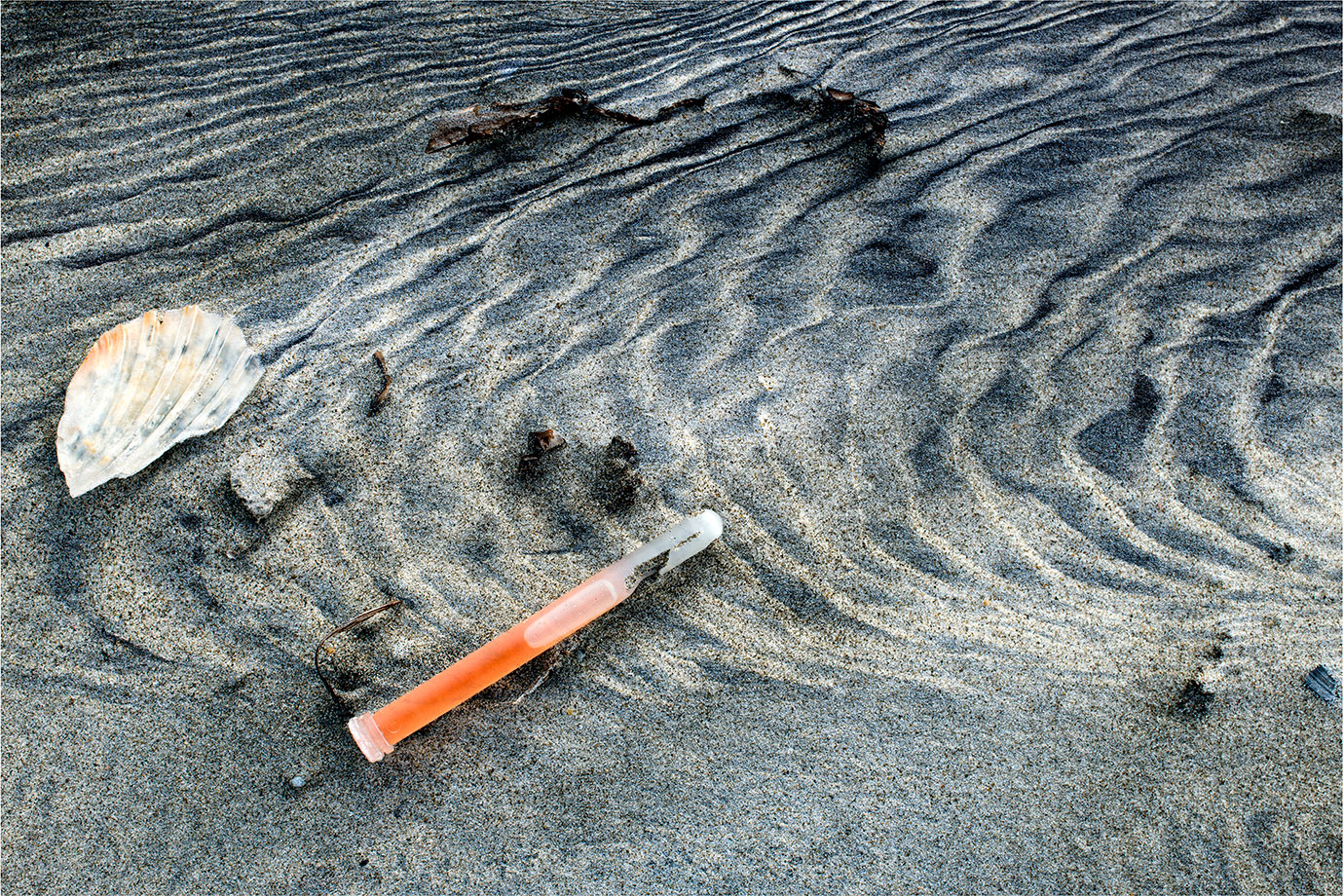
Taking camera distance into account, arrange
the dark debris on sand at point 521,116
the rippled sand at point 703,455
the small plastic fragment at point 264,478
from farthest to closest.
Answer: the dark debris on sand at point 521,116
the small plastic fragment at point 264,478
the rippled sand at point 703,455

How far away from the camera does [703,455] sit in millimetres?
Result: 1979

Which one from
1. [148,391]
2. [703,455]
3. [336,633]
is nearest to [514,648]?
[336,633]

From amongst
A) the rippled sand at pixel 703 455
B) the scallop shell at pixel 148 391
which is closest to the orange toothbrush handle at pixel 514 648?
the rippled sand at pixel 703 455

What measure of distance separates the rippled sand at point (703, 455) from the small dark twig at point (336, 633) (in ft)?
0.09

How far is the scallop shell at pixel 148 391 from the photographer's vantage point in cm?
186

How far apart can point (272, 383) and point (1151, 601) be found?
6.95ft

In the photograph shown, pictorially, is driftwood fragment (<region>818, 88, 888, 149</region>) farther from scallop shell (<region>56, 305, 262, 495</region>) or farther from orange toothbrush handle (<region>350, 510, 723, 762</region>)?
scallop shell (<region>56, 305, 262, 495</region>)

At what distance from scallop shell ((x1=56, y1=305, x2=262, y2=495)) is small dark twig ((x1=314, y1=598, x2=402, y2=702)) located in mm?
597

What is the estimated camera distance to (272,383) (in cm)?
202

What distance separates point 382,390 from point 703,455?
0.81m

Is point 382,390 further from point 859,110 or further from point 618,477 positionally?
point 859,110

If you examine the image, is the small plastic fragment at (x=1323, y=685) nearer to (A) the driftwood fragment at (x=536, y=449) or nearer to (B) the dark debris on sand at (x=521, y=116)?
(A) the driftwood fragment at (x=536, y=449)

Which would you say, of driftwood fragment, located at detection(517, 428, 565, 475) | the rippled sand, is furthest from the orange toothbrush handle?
driftwood fragment, located at detection(517, 428, 565, 475)

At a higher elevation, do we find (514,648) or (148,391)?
(148,391)
